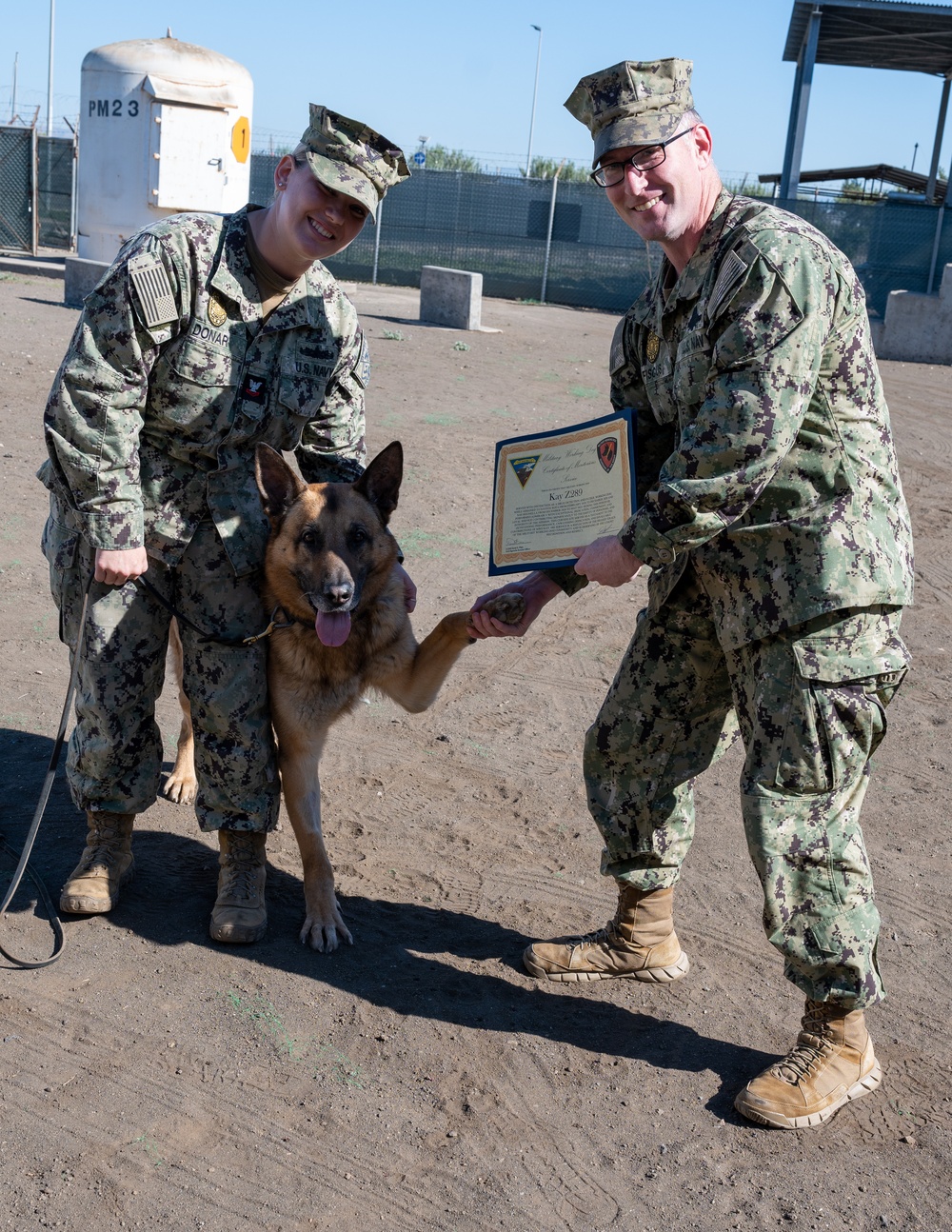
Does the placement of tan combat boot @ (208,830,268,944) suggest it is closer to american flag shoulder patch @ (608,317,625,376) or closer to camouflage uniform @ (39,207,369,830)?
camouflage uniform @ (39,207,369,830)

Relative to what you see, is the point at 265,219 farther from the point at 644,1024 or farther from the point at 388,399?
the point at 388,399

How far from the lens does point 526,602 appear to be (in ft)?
10.6

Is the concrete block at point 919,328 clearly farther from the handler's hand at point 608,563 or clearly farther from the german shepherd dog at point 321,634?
the handler's hand at point 608,563

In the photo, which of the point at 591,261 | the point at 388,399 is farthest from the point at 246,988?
the point at 591,261

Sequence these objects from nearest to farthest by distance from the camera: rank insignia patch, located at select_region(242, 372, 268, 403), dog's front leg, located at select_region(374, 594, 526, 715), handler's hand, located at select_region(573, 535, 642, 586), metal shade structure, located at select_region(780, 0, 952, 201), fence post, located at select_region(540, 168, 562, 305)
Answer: handler's hand, located at select_region(573, 535, 642, 586)
rank insignia patch, located at select_region(242, 372, 268, 403)
dog's front leg, located at select_region(374, 594, 526, 715)
metal shade structure, located at select_region(780, 0, 952, 201)
fence post, located at select_region(540, 168, 562, 305)

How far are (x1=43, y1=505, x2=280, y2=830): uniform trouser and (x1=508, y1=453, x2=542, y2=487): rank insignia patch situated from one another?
0.90 m

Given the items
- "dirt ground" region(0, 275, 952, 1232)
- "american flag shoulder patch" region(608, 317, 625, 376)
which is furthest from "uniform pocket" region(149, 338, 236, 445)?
"dirt ground" region(0, 275, 952, 1232)

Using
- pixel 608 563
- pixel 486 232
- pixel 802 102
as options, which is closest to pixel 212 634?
pixel 608 563

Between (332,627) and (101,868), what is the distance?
1.00 m

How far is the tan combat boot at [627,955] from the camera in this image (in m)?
3.19

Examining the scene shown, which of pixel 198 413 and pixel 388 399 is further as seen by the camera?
pixel 388 399

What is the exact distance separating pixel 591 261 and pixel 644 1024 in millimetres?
18524

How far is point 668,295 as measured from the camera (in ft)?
8.91

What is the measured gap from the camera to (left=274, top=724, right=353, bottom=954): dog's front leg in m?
3.32
